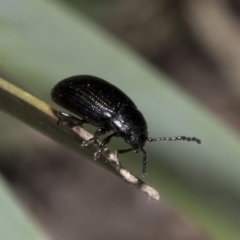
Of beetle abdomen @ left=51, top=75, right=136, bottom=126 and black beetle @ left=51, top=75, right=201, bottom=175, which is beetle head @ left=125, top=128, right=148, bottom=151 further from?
beetle abdomen @ left=51, top=75, right=136, bottom=126

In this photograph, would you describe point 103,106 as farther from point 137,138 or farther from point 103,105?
point 137,138

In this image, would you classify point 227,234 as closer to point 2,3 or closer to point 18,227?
point 18,227

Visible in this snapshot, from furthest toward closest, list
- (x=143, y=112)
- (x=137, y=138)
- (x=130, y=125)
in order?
(x=130, y=125) < (x=137, y=138) < (x=143, y=112)

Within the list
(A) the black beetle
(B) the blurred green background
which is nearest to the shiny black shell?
(A) the black beetle

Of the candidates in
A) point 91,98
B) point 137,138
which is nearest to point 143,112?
point 137,138

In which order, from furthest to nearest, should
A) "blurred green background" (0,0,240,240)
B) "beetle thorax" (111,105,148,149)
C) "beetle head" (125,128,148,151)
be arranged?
"beetle thorax" (111,105,148,149) < "beetle head" (125,128,148,151) < "blurred green background" (0,0,240,240)

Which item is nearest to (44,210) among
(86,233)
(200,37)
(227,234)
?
(86,233)
